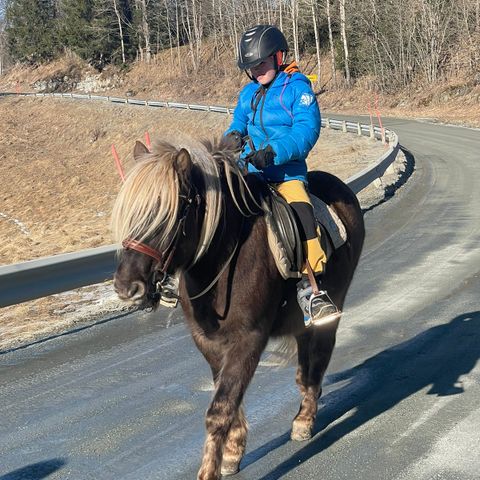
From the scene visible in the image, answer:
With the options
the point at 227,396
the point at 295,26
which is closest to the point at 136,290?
the point at 227,396

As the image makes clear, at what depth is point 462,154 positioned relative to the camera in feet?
81.1

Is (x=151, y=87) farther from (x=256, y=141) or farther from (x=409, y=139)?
(x=256, y=141)

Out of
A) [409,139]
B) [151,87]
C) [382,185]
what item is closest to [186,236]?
[382,185]

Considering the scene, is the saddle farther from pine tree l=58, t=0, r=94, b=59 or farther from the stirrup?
pine tree l=58, t=0, r=94, b=59

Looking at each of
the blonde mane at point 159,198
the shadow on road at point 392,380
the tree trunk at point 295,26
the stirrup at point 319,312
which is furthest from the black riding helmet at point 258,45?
the tree trunk at point 295,26

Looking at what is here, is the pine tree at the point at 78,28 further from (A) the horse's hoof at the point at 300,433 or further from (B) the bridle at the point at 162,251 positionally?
(B) the bridle at the point at 162,251

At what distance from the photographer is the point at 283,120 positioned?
4.70 meters

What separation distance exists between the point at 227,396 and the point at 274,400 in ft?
5.38

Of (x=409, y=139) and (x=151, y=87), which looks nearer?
(x=409, y=139)

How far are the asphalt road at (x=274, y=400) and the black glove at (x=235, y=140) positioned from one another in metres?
1.65

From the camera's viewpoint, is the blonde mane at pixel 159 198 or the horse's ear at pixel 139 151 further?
the horse's ear at pixel 139 151

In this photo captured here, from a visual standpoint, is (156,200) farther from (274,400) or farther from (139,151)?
(274,400)

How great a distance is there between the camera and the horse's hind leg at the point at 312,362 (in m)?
4.93

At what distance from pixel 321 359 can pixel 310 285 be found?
0.83 meters
